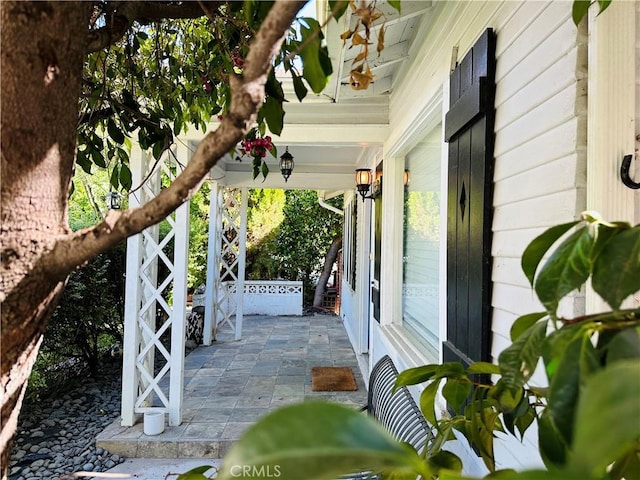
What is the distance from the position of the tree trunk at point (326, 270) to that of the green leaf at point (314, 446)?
11.7 metres

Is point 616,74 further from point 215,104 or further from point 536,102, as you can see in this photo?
point 215,104

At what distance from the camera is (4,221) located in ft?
1.85

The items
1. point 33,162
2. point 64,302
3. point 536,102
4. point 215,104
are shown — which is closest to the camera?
point 33,162

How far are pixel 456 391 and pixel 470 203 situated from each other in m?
1.23

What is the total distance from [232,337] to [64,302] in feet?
10.3

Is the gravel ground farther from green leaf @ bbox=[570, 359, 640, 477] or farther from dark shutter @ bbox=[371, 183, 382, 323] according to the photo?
green leaf @ bbox=[570, 359, 640, 477]

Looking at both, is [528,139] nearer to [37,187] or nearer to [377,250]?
[37,187]

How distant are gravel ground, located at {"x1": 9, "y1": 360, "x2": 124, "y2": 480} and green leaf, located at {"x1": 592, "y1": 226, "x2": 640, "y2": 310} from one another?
10.3 feet

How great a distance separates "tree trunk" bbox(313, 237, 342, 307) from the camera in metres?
12.0

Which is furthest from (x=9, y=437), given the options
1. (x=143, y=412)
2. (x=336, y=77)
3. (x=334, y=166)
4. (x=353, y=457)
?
(x=334, y=166)

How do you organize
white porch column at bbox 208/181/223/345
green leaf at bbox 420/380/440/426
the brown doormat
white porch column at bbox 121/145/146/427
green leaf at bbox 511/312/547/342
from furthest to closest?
white porch column at bbox 208/181/223/345
the brown doormat
white porch column at bbox 121/145/146/427
green leaf at bbox 420/380/440/426
green leaf at bbox 511/312/547/342

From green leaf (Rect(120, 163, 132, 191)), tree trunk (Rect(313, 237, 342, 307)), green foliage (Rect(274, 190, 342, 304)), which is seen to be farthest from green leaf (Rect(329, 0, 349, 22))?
tree trunk (Rect(313, 237, 342, 307))

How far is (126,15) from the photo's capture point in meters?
1.00

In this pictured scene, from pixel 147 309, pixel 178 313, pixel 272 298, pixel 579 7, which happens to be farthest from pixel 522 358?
pixel 272 298
